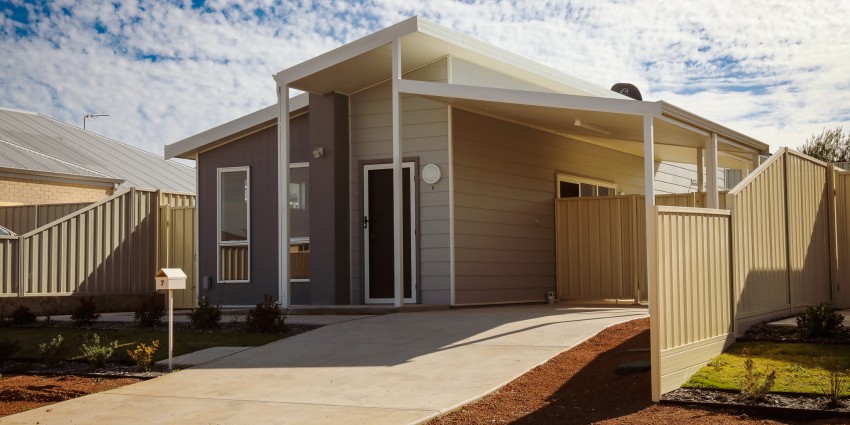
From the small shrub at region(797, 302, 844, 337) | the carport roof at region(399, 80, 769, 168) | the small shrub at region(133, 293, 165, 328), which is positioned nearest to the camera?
the small shrub at region(797, 302, 844, 337)

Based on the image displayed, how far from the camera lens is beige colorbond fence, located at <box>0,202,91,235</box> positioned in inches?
701

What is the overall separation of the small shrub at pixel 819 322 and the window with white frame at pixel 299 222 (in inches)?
304

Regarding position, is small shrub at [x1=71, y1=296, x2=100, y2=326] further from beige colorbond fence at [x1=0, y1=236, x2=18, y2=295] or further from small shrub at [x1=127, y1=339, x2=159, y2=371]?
small shrub at [x1=127, y1=339, x2=159, y2=371]

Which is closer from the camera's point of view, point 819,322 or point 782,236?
point 819,322

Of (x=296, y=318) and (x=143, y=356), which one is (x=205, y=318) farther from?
(x=143, y=356)

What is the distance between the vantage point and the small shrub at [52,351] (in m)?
9.55

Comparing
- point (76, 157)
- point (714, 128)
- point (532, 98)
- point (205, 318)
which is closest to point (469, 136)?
point (532, 98)

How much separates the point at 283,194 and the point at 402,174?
1.76m

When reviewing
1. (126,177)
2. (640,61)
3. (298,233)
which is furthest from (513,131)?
(126,177)

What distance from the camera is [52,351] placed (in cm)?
970

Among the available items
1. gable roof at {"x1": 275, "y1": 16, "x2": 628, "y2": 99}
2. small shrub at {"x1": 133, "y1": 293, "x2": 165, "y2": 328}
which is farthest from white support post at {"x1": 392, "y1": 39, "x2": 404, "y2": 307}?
small shrub at {"x1": 133, "y1": 293, "x2": 165, "y2": 328}

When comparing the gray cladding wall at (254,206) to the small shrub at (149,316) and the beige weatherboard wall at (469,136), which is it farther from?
the small shrub at (149,316)

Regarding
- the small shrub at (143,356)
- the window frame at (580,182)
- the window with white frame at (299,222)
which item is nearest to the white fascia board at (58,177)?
the window with white frame at (299,222)

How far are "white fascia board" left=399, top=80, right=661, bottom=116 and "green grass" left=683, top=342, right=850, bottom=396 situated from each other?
3.35m
